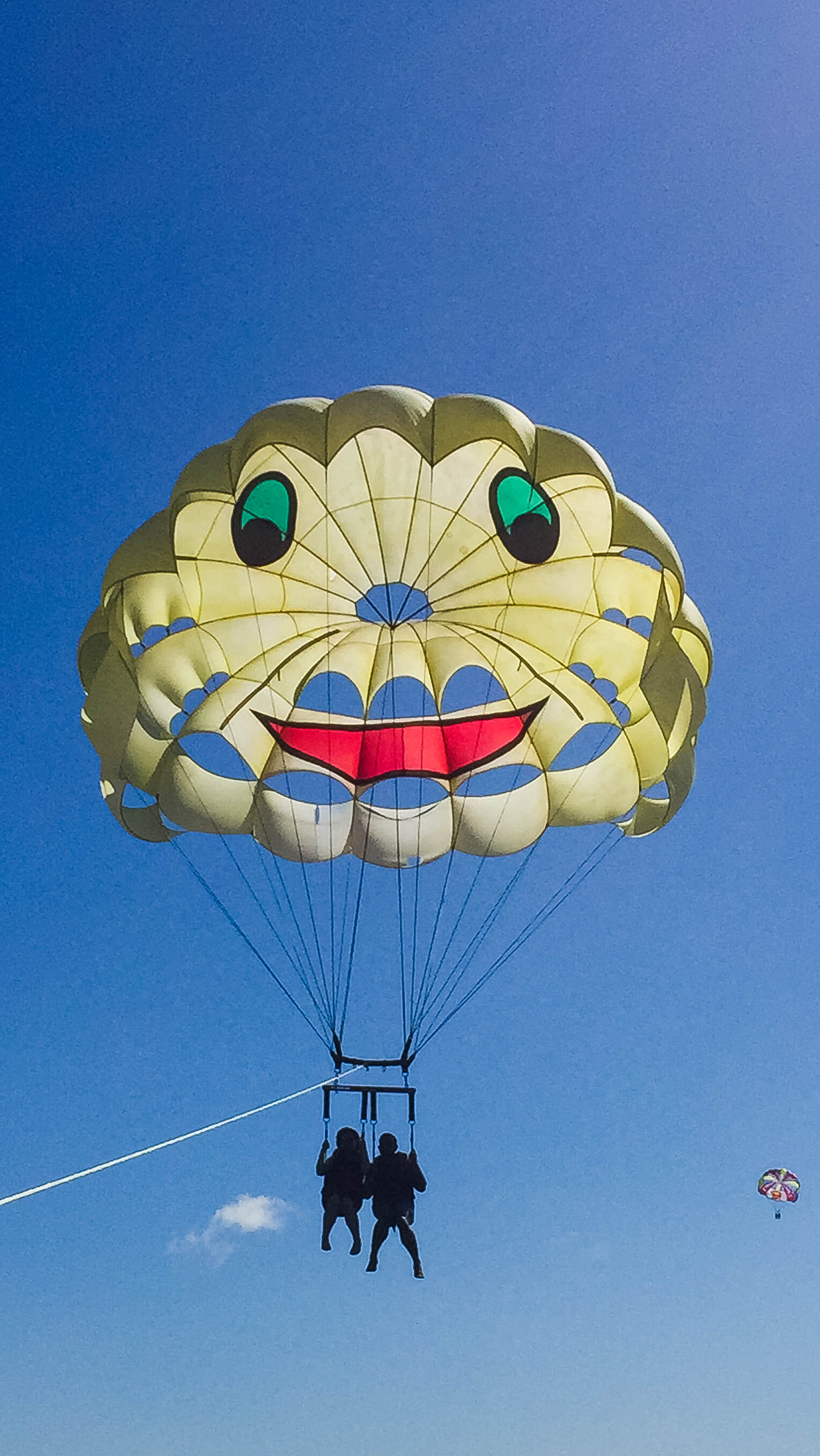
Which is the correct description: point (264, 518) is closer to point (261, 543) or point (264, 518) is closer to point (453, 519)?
point (261, 543)

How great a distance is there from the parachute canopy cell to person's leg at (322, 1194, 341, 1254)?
2.85 m

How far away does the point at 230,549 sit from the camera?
9.98 m

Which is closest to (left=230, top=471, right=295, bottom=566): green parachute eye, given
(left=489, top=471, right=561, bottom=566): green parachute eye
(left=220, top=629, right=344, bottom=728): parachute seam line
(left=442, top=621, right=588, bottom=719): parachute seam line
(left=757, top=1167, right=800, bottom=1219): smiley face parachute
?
(left=220, top=629, right=344, bottom=728): parachute seam line

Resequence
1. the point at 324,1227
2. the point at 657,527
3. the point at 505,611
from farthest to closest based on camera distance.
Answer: the point at 505,611
the point at 657,527
the point at 324,1227

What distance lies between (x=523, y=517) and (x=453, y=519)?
0.70 meters

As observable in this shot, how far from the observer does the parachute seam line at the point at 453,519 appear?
31.9 feet

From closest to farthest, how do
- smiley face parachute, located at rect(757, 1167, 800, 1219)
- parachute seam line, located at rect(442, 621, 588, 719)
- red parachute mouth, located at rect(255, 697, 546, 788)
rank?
parachute seam line, located at rect(442, 621, 588, 719), red parachute mouth, located at rect(255, 697, 546, 788), smiley face parachute, located at rect(757, 1167, 800, 1219)

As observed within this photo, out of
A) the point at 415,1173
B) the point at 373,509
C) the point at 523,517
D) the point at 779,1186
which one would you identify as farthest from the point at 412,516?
the point at 779,1186

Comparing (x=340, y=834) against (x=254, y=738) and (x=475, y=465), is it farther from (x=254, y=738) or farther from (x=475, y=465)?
(x=475, y=465)

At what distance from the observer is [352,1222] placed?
8.80m

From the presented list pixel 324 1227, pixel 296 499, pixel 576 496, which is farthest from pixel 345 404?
pixel 324 1227

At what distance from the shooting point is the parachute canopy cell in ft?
31.4

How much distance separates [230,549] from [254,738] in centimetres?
160

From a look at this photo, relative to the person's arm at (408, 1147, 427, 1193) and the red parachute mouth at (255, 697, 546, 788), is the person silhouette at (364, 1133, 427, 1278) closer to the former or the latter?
the person's arm at (408, 1147, 427, 1193)
